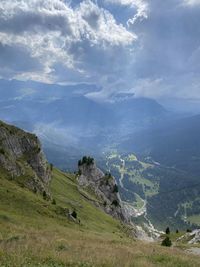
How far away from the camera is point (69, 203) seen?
298 ft

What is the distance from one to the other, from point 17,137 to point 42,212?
3778 cm

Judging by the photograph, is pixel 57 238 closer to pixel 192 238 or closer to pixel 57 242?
pixel 57 242

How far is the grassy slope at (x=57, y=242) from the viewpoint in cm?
1903

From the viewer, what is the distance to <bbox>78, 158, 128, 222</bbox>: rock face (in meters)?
148

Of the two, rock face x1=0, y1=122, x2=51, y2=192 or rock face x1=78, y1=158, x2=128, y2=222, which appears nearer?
rock face x1=0, y1=122, x2=51, y2=192

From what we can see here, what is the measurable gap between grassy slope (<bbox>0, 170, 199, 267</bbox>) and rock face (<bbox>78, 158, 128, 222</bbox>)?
42200mm

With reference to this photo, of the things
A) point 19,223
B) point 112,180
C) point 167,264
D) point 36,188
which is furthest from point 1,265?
point 112,180

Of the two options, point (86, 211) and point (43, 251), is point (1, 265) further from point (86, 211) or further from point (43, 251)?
point (86, 211)

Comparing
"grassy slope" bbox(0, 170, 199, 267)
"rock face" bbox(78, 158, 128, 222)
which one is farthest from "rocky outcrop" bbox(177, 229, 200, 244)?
"rock face" bbox(78, 158, 128, 222)

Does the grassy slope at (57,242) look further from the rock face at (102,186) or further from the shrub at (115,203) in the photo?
the shrub at (115,203)

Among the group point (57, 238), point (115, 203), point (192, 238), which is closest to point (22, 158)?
point (57, 238)

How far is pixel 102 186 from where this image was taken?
529 ft

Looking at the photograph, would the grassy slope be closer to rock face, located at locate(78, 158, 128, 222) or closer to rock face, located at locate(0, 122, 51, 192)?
rock face, located at locate(0, 122, 51, 192)

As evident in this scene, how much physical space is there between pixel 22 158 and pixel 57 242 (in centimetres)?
6329
